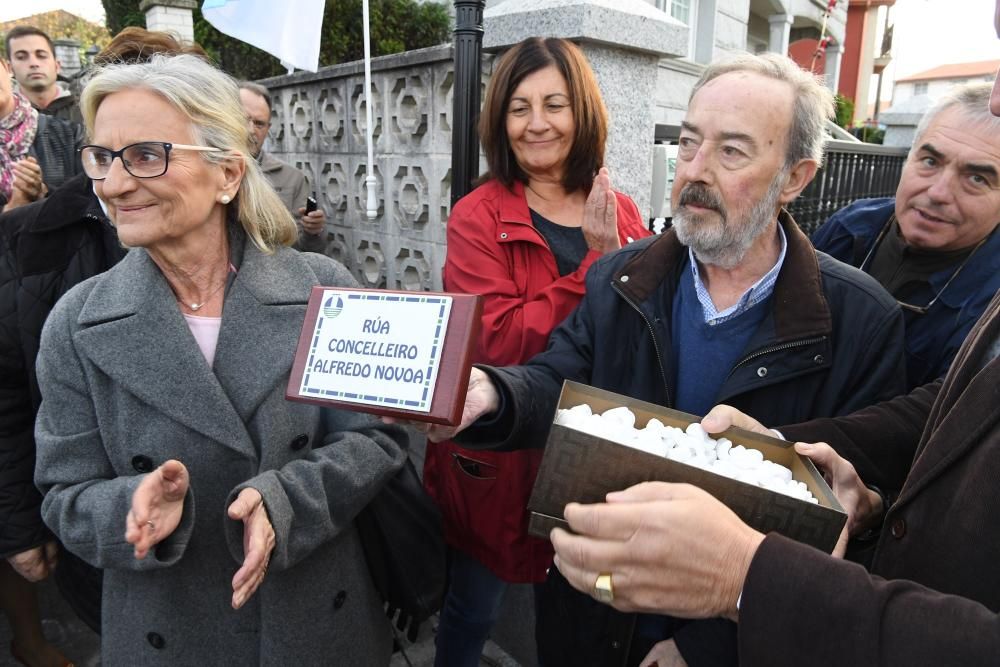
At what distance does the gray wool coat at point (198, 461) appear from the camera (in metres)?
1.57

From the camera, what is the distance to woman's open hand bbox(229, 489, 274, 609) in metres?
1.37

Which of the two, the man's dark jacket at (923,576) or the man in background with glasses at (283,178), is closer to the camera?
the man's dark jacket at (923,576)

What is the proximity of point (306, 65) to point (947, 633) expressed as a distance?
3266mm

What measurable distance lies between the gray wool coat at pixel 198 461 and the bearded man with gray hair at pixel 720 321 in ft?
1.48

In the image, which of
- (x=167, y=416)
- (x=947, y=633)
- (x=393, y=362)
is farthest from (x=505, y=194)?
(x=947, y=633)

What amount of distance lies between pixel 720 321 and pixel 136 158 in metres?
1.65

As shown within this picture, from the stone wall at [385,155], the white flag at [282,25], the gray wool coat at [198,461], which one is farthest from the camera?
the stone wall at [385,155]

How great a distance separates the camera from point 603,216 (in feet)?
7.44

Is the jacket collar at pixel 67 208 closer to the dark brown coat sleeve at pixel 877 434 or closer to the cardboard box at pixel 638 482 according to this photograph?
the cardboard box at pixel 638 482

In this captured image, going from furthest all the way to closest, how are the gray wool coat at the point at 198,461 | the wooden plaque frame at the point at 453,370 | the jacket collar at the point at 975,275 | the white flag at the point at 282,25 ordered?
the white flag at the point at 282,25
the jacket collar at the point at 975,275
the gray wool coat at the point at 198,461
the wooden plaque frame at the point at 453,370

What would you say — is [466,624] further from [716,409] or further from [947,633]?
[947,633]

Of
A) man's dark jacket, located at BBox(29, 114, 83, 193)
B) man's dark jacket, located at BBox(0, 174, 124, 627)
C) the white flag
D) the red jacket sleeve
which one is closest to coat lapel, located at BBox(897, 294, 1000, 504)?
the red jacket sleeve

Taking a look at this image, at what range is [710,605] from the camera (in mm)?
937

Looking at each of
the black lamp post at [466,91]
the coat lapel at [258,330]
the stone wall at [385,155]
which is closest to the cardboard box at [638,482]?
the coat lapel at [258,330]
